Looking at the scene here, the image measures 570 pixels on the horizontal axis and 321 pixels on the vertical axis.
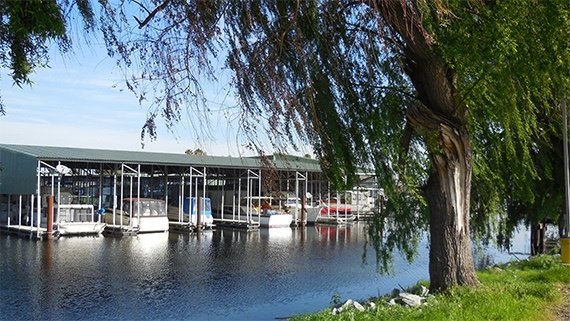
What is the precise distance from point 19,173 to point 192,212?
12.2 m

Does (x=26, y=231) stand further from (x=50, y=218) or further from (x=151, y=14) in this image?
(x=151, y=14)

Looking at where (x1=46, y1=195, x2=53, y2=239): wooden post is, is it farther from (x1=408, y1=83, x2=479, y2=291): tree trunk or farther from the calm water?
(x1=408, y1=83, x2=479, y2=291): tree trunk

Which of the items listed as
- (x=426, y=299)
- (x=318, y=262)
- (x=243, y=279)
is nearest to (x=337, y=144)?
(x=426, y=299)

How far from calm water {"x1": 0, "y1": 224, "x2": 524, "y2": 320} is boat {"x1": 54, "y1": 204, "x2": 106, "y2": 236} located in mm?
2327

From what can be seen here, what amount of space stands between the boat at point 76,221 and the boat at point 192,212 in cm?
633

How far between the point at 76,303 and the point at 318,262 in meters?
12.0

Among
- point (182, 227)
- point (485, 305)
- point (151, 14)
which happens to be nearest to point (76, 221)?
point (182, 227)

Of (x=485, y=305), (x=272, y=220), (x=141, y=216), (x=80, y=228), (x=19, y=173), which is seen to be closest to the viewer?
(x=485, y=305)

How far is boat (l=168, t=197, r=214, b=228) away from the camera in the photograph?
43.3 meters

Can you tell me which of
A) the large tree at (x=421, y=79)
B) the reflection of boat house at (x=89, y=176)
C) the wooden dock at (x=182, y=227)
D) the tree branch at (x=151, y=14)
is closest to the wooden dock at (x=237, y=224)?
the wooden dock at (x=182, y=227)

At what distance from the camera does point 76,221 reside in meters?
38.2

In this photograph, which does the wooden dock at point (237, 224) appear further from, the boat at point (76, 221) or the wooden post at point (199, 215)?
the boat at point (76, 221)

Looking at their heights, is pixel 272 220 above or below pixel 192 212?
below

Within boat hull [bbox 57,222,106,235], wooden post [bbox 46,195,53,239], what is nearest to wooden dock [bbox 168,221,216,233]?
boat hull [bbox 57,222,106,235]
